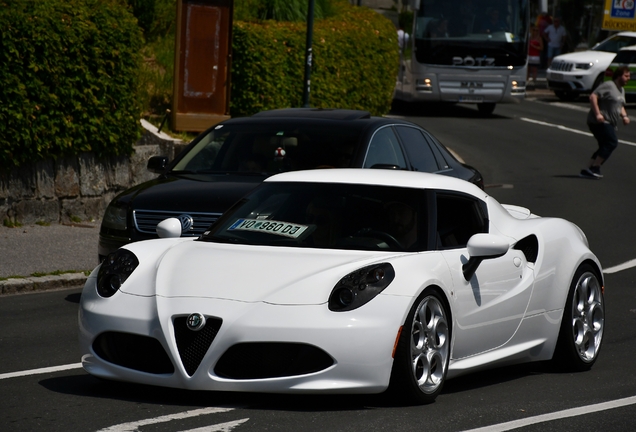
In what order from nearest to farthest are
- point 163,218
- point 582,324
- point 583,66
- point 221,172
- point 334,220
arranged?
point 334,220, point 582,324, point 163,218, point 221,172, point 583,66

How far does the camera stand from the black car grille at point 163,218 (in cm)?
938

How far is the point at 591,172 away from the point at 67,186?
32.1 feet

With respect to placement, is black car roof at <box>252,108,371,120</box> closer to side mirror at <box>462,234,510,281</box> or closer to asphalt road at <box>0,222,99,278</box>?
asphalt road at <box>0,222,99,278</box>

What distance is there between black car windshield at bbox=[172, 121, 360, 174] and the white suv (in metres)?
25.8

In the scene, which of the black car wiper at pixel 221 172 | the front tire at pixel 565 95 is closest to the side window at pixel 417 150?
→ the black car wiper at pixel 221 172

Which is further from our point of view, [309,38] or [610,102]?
[610,102]

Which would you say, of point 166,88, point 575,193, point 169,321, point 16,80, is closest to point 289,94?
point 166,88

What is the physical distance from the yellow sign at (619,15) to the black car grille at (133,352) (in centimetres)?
3864

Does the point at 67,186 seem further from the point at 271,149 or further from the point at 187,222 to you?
the point at 187,222

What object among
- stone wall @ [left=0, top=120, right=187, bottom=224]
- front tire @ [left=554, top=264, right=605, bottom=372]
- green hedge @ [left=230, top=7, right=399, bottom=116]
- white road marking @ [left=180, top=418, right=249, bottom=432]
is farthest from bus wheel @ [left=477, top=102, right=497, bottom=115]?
white road marking @ [left=180, top=418, right=249, bottom=432]

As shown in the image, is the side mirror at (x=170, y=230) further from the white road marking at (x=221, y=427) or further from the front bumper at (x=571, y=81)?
the front bumper at (x=571, y=81)

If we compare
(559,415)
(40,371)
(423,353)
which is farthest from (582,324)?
(40,371)

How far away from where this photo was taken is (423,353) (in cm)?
615

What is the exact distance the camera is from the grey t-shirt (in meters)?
20.2
